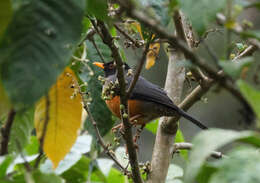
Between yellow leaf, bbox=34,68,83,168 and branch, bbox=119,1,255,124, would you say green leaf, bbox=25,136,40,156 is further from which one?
branch, bbox=119,1,255,124

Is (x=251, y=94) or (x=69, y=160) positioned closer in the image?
(x=251, y=94)

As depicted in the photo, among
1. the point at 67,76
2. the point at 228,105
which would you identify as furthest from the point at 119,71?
the point at 228,105

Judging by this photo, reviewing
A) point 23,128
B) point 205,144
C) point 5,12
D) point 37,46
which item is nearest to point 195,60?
point 205,144

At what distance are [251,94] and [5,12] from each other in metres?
0.70

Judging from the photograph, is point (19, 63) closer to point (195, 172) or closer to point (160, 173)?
point (195, 172)

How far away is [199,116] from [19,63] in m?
10.6

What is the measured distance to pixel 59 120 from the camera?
191 centimetres

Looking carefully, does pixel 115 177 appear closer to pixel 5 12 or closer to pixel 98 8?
pixel 98 8

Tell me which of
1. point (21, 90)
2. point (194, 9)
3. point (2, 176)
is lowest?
point (2, 176)

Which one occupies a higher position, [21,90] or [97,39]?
[97,39]

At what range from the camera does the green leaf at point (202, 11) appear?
44.2 inches

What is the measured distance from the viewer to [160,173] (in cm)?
317

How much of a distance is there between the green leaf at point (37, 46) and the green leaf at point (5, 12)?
68 millimetres

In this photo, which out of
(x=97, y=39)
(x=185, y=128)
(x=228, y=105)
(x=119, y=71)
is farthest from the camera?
(x=228, y=105)
